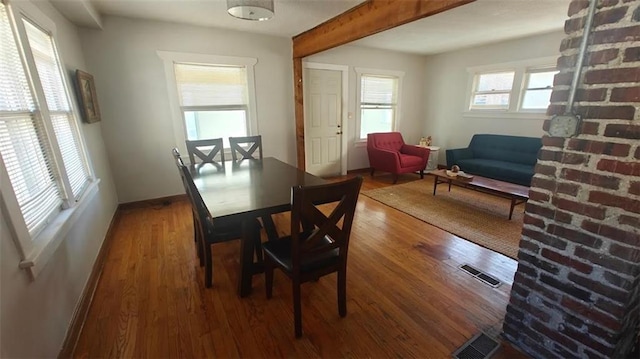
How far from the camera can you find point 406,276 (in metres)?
2.18

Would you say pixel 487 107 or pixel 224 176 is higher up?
pixel 487 107

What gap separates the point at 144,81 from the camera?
11.5 feet

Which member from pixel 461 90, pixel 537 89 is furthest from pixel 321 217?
pixel 461 90

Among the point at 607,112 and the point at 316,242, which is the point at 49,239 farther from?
the point at 607,112

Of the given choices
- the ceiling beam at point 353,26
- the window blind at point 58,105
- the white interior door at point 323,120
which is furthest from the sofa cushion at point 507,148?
A: the window blind at point 58,105

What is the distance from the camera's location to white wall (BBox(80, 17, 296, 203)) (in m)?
3.29

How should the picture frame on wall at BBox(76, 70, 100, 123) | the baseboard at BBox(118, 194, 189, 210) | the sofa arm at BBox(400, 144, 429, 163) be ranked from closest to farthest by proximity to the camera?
1. the picture frame on wall at BBox(76, 70, 100, 123)
2. the baseboard at BBox(118, 194, 189, 210)
3. the sofa arm at BBox(400, 144, 429, 163)

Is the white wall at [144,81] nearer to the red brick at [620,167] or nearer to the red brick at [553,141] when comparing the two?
the red brick at [553,141]

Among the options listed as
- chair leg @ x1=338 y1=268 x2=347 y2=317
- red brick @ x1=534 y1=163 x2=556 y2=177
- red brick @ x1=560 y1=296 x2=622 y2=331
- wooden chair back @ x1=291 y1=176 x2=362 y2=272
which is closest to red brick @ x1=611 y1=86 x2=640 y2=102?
red brick @ x1=534 y1=163 x2=556 y2=177

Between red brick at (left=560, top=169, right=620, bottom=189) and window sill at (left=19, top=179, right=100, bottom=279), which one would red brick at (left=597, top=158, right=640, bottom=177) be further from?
window sill at (left=19, top=179, right=100, bottom=279)

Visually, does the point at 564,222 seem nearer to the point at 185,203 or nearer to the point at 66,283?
the point at 66,283

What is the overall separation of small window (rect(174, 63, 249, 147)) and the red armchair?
2375mm

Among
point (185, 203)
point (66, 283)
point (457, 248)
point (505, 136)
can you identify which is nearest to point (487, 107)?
point (505, 136)

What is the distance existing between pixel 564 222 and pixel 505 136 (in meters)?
4.12
